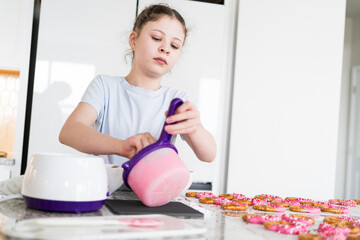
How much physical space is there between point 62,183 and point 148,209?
17 cm

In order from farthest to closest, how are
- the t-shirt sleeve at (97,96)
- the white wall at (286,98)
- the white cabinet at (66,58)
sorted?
1. the white wall at (286,98)
2. the white cabinet at (66,58)
3. the t-shirt sleeve at (97,96)

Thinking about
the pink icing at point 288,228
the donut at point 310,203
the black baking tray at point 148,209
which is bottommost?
the donut at point 310,203

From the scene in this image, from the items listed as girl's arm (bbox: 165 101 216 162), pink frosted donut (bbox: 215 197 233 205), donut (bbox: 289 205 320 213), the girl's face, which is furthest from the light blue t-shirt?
donut (bbox: 289 205 320 213)

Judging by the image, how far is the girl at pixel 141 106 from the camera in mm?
851

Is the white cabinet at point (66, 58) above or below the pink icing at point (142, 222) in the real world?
above

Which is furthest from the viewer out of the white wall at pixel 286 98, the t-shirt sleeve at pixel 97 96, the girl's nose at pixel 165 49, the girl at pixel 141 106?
the white wall at pixel 286 98

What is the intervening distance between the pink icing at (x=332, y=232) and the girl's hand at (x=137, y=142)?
0.34m

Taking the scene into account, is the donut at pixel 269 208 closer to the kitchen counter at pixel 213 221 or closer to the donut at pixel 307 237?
the kitchen counter at pixel 213 221

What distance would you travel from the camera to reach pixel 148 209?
28.7 inches

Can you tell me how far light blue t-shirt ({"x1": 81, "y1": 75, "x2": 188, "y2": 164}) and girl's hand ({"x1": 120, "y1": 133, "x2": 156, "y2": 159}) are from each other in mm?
534

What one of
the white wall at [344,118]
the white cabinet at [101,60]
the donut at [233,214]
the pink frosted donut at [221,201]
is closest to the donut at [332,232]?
the donut at [233,214]

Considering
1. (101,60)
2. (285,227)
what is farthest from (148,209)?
(101,60)

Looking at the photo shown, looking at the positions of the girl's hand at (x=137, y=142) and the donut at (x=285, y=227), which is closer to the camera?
the donut at (x=285, y=227)

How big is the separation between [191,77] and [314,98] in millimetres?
945
